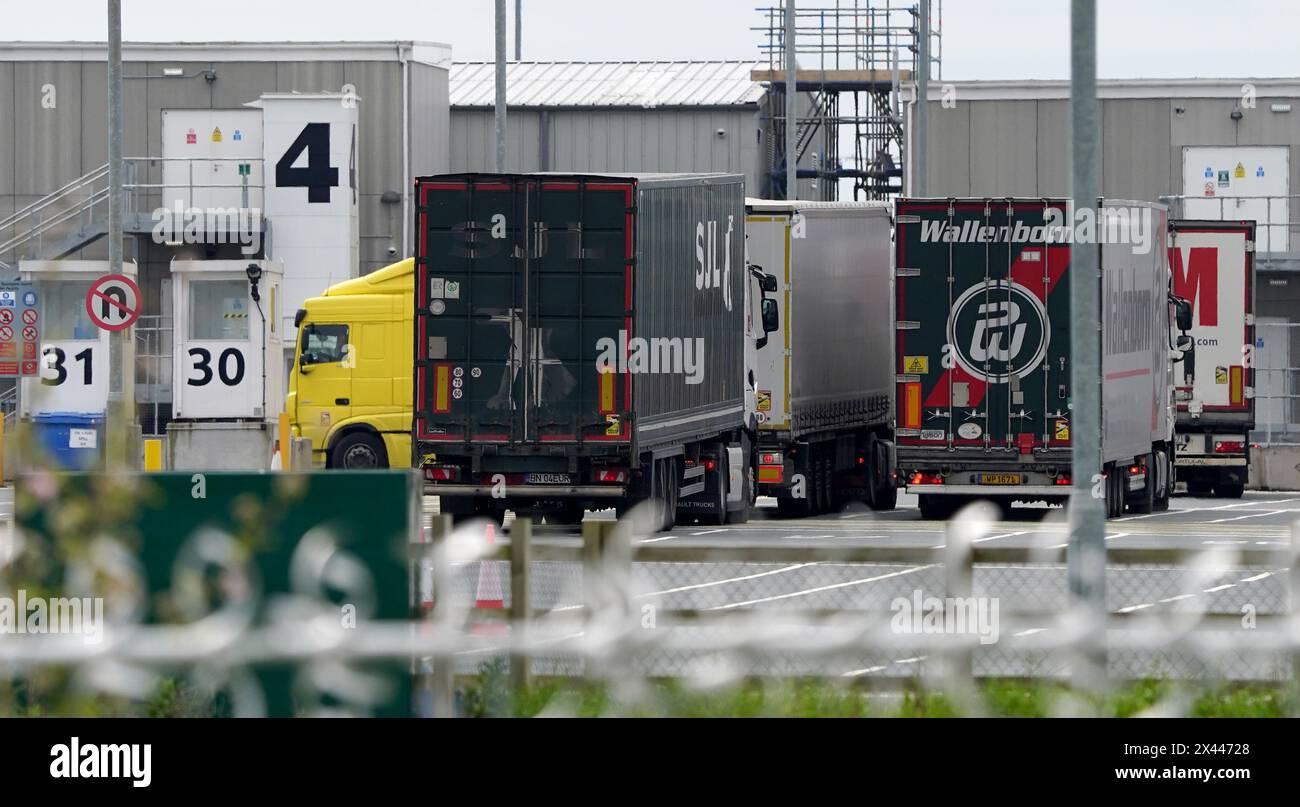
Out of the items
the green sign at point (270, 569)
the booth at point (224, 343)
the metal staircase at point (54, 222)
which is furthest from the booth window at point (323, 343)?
the green sign at point (270, 569)

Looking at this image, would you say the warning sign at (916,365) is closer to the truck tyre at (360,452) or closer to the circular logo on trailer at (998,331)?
the circular logo on trailer at (998,331)

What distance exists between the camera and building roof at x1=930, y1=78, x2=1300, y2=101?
155 ft

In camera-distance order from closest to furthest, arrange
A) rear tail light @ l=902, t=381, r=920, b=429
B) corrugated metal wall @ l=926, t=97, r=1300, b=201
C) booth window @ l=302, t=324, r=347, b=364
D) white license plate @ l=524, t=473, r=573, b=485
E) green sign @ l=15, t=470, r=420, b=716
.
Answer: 1. green sign @ l=15, t=470, r=420, b=716
2. white license plate @ l=524, t=473, r=573, b=485
3. rear tail light @ l=902, t=381, r=920, b=429
4. booth window @ l=302, t=324, r=347, b=364
5. corrugated metal wall @ l=926, t=97, r=1300, b=201

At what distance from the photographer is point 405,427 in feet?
92.6

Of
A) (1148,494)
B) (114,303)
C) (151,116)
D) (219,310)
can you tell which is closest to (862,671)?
(114,303)

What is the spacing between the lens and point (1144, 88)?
47.4 m

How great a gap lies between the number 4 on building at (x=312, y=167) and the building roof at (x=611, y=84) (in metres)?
9.06

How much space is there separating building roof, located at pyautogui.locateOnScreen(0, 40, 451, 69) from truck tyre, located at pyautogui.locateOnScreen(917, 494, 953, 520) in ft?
67.7

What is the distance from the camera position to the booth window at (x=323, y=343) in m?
28.7

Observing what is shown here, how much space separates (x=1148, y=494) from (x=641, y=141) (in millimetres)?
26015

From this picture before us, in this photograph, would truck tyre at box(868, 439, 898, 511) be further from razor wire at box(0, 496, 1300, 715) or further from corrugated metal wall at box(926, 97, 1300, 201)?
razor wire at box(0, 496, 1300, 715)
